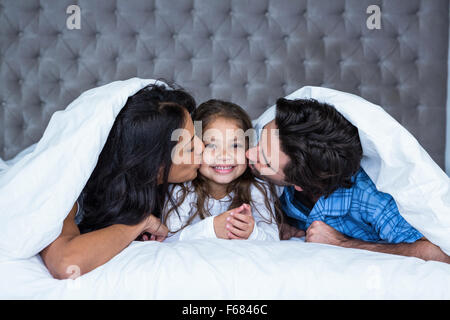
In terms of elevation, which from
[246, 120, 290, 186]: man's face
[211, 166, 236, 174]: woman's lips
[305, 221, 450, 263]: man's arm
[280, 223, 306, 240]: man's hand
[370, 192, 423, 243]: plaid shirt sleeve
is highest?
[246, 120, 290, 186]: man's face

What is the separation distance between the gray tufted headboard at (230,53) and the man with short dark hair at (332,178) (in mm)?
668

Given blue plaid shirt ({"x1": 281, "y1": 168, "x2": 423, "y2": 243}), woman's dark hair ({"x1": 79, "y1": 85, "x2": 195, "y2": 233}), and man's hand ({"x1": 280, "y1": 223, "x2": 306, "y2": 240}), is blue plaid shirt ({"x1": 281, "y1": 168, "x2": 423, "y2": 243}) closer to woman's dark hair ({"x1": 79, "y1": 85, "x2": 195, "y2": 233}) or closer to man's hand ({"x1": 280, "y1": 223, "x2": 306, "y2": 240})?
man's hand ({"x1": 280, "y1": 223, "x2": 306, "y2": 240})

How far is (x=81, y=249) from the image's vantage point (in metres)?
0.84

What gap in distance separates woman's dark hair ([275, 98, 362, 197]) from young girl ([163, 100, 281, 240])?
8.1 inches

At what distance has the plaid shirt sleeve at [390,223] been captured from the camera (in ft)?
3.43

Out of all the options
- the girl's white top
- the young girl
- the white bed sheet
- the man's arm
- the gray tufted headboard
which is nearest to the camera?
the white bed sheet

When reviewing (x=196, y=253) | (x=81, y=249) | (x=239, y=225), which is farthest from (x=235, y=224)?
(x=81, y=249)

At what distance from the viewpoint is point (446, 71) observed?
69.2 inches

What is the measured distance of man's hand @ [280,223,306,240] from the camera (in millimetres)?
1263

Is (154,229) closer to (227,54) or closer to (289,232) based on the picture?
(289,232)

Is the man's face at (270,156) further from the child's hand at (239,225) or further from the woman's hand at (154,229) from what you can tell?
the woman's hand at (154,229)

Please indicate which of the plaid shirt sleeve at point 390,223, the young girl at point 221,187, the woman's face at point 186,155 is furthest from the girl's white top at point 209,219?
the plaid shirt sleeve at point 390,223

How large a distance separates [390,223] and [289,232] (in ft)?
1.15

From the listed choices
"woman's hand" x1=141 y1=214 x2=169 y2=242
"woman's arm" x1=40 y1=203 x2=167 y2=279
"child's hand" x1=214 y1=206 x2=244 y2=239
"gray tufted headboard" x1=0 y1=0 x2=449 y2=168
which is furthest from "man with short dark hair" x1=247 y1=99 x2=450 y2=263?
"gray tufted headboard" x1=0 y1=0 x2=449 y2=168
